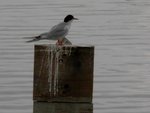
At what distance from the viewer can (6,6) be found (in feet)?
77.0

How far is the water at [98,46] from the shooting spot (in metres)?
12.3

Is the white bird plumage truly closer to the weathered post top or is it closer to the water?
the water

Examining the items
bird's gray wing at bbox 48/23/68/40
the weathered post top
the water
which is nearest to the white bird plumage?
bird's gray wing at bbox 48/23/68/40

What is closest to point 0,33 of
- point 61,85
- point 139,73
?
Result: point 139,73

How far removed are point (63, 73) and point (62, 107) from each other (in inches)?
19.7

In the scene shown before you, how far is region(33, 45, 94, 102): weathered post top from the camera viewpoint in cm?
1151

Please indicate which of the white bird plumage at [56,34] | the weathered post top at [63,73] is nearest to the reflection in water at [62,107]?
the weathered post top at [63,73]

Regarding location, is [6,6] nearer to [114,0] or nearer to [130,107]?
[114,0]

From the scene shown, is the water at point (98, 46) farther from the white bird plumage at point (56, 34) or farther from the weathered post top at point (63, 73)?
the white bird plumage at point (56, 34)

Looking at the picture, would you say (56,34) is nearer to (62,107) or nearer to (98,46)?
(62,107)

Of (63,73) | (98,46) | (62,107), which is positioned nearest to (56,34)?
(63,73)

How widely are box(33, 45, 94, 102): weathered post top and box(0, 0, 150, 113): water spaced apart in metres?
0.31

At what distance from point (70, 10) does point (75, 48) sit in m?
11.5

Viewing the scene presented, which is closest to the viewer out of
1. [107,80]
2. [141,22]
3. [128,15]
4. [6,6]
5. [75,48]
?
[75,48]
